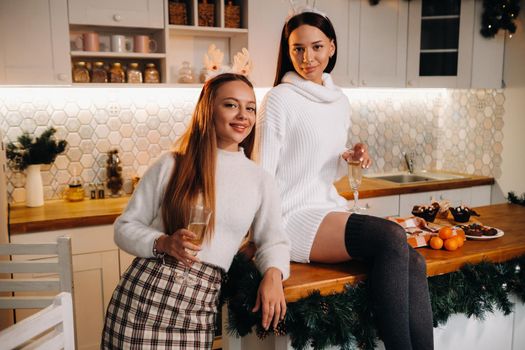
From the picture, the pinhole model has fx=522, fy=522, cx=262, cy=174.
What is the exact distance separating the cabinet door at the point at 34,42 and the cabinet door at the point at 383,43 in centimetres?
186

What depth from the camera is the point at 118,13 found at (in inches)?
111

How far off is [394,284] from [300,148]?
59 centimetres

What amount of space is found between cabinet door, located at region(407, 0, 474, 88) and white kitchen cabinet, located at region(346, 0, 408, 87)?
0.28 ft

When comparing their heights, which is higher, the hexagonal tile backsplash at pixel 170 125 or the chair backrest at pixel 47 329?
the hexagonal tile backsplash at pixel 170 125

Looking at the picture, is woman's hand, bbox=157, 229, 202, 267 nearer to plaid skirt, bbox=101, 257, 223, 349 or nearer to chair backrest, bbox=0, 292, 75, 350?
plaid skirt, bbox=101, 257, 223, 349

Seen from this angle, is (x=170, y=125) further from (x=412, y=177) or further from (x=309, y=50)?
(x=412, y=177)

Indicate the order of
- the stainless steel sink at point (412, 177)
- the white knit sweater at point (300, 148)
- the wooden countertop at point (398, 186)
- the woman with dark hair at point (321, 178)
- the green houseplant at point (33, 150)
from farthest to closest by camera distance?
the stainless steel sink at point (412, 177)
the wooden countertop at point (398, 186)
the green houseplant at point (33, 150)
the white knit sweater at point (300, 148)
the woman with dark hair at point (321, 178)

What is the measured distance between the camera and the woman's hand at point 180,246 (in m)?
1.34

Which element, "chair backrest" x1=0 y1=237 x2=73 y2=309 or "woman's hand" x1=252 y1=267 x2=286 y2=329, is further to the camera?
"chair backrest" x1=0 y1=237 x2=73 y2=309

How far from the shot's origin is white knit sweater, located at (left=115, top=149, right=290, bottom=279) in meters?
1.53

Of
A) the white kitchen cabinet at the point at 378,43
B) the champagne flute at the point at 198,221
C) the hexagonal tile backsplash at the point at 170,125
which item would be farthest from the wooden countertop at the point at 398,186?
the champagne flute at the point at 198,221

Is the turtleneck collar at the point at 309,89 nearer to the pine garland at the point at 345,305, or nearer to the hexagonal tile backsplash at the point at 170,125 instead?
the pine garland at the point at 345,305

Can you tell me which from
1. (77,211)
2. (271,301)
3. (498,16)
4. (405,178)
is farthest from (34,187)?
(498,16)

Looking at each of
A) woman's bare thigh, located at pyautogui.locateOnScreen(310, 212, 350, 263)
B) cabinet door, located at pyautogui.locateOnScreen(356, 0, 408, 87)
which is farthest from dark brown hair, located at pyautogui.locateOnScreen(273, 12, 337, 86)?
cabinet door, located at pyautogui.locateOnScreen(356, 0, 408, 87)
